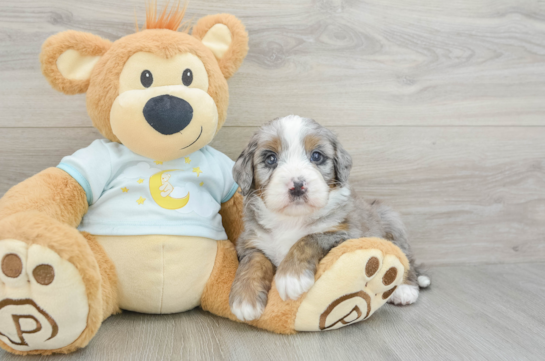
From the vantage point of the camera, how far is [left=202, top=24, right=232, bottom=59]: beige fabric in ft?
5.32

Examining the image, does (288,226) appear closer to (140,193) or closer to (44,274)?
(140,193)

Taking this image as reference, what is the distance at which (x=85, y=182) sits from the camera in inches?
58.6

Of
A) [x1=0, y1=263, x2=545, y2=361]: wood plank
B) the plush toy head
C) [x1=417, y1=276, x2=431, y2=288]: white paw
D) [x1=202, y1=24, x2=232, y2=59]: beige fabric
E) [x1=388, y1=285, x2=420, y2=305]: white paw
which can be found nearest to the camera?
[x1=0, y1=263, x2=545, y2=361]: wood plank

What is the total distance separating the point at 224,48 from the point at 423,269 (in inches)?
54.9

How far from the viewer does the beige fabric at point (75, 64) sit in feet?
4.82

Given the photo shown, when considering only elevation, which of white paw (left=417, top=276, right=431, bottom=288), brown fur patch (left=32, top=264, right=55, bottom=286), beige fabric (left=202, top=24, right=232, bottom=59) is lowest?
white paw (left=417, top=276, right=431, bottom=288)

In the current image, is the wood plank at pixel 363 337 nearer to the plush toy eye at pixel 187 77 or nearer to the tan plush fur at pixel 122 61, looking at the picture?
the tan plush fur at pixel 122 61

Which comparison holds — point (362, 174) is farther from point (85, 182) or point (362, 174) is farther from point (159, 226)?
point (85, 182)

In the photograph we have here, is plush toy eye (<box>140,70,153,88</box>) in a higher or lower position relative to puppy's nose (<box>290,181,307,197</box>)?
higher

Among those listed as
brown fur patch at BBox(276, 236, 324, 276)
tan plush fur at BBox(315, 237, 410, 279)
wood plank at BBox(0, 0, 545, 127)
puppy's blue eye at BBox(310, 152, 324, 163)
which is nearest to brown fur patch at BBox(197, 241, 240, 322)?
brown fur patch at BBox(276, 236, 324, 276)

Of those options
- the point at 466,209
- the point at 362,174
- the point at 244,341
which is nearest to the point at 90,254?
the point at 244,341

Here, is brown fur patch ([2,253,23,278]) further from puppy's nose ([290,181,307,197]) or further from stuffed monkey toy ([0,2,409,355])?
puppy's nose ([290,181,307,197])

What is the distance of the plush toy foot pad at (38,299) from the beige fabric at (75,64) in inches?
25.9

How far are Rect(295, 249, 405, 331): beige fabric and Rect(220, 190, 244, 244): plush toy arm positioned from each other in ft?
1.78
